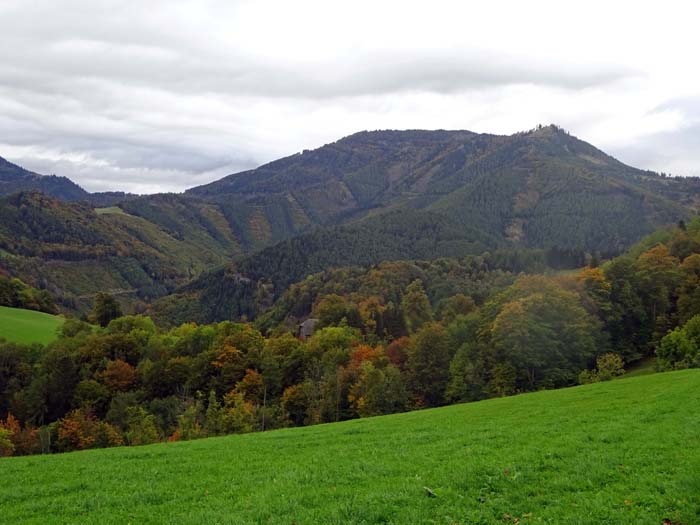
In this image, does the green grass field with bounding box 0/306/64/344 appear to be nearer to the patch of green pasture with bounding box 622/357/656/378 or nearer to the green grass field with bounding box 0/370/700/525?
the green grass field with bounding box 0/370/700/525

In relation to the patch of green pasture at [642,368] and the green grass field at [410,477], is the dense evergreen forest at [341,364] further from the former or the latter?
the green grass field at [410,477]

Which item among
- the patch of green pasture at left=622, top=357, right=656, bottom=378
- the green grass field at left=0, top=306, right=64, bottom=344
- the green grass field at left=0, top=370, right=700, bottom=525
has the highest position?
the green grass field at left=0, top=370, right=700, bottom=525

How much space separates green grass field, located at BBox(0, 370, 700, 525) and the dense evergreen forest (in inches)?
1136

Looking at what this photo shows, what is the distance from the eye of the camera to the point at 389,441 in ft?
78.8

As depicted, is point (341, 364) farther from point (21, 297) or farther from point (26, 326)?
point (21, 297)

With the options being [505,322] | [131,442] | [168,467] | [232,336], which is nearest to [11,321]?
[232,336]

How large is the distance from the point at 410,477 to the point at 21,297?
154294 millimetres

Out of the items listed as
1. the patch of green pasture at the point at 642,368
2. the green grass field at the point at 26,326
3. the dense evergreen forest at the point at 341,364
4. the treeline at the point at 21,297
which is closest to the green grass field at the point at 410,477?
the dense evergreen forest at the point at 341,364

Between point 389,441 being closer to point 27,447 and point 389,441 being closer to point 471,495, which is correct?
point 471,495

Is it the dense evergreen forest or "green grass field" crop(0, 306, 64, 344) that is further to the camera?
"green grass field" crop(0, 306, 64, 344)

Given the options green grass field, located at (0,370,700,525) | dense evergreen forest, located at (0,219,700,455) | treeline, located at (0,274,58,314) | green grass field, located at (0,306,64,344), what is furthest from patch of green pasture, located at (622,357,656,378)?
treeline, located at (0,274,58,314)

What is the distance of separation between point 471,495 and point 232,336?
72.4 m

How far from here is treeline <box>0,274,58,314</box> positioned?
455 ft

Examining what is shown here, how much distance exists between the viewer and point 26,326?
111625 millimetres
